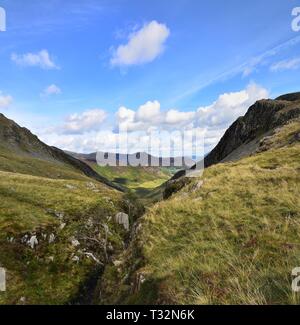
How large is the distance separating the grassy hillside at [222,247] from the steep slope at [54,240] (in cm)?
1220

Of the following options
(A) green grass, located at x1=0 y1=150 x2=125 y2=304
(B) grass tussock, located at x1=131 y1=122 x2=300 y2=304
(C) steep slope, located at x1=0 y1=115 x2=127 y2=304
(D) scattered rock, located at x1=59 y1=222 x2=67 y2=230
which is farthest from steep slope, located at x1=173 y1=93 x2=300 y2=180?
(B) grass tussock, located at x1=131 y1=122 x2=300 y2=304

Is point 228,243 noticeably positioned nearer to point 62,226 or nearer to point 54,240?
point 54,240

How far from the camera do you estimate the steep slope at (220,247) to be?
10.0 meters

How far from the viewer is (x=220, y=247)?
13758 mm

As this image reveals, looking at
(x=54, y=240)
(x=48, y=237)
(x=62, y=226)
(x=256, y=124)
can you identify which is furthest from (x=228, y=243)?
(x=256, y=124)

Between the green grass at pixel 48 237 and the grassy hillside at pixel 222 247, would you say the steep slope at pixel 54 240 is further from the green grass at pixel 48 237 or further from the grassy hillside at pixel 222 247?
the grassy hillside at pixel 222 247

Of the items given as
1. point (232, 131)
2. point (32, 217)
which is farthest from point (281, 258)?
point (232, 131)

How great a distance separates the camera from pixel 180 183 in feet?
126

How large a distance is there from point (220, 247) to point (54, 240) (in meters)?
26.2

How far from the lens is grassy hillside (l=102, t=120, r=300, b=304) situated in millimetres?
10008

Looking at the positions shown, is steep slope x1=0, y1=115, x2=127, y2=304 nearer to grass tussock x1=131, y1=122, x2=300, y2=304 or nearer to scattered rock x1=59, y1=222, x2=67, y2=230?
scattered rock x1=59, y1=222, x2=67, y2=230

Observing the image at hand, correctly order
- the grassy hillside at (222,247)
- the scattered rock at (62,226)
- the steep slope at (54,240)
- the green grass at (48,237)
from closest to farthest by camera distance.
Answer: the grassy hillside at (222,247) < the green grass at (48,237) < the steep slope at (54,240) < the scattered rock at (62,226)

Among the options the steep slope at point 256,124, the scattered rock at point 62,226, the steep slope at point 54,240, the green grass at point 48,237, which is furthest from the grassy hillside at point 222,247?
the steep slope at point 256,124

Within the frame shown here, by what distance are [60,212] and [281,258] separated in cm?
3362
